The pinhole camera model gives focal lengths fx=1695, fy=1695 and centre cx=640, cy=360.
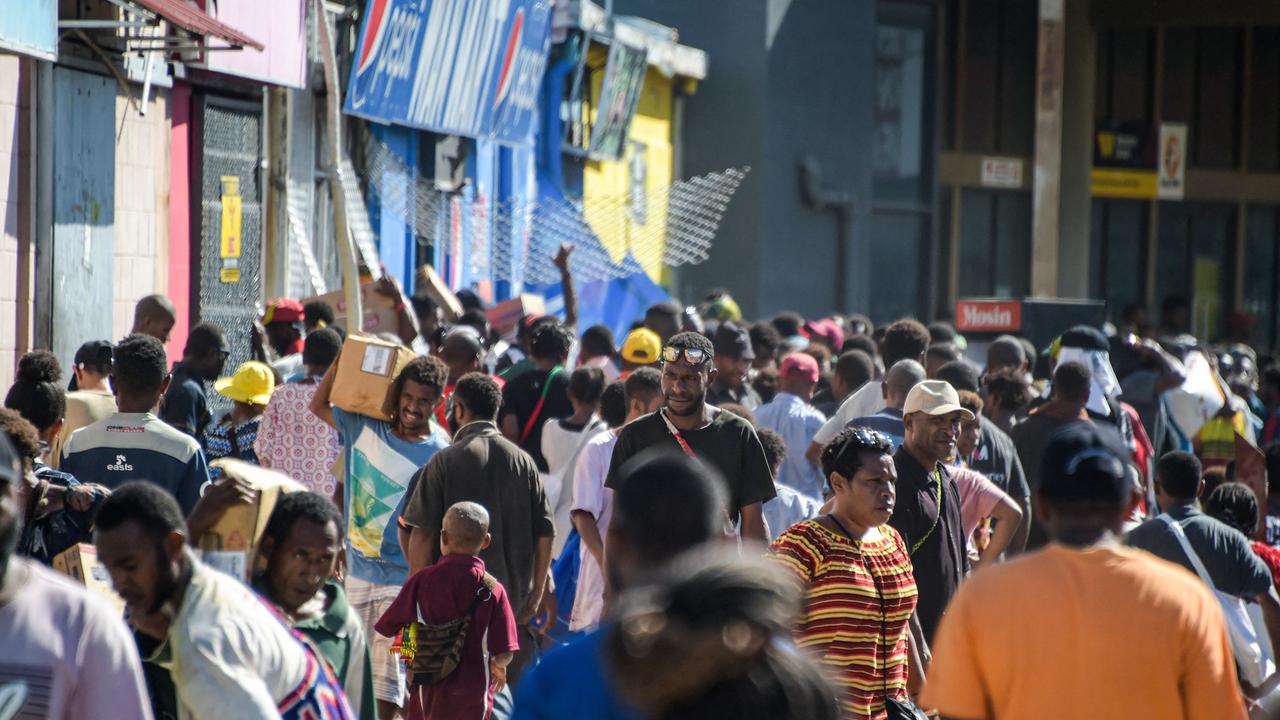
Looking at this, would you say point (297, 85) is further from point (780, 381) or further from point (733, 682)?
point (733, 682)

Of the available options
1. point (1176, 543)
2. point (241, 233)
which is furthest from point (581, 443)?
point (241, 233)

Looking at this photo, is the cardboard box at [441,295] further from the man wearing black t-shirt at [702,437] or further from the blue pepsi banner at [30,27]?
the man wearing black t-shirt at [702,437]

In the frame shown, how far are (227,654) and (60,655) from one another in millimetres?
351

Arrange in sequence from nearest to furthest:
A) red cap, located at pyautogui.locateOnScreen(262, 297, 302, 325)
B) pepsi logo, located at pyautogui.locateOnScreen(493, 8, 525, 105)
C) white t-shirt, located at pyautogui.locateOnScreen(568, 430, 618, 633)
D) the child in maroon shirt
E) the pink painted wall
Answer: the child in maroon shirt → white t-shirt, located at pyautogui.locateOnScreen(568, 430, 618, 633) → red cap, located at pyautogui.locateOnScreen(262, 297, 302, 325) → the pink painted wall → pepsi logo, located at pyautogui.locateOnScreen(493, 8, 525, 105)

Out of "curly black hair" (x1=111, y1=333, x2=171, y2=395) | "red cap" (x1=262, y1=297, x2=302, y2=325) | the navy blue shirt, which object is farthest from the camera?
"red cap" (x1=262, y1=297, x2=302, y2=325)

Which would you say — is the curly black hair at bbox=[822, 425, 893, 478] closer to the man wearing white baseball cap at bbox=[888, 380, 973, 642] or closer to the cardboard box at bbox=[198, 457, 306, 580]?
the man wearing white baseball cap at bbox=[888, 380, 973, 642]

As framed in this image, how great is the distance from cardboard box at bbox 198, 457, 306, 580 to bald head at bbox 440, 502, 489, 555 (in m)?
2.23

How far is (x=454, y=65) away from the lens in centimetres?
1520

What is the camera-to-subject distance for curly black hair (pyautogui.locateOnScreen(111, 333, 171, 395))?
5.80 metres

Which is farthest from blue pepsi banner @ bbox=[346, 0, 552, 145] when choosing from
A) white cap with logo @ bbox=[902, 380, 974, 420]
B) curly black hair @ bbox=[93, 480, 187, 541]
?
curly black hair @ bbox=[93, 480, 187, 541]

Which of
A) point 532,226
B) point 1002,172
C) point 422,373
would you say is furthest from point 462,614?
point 1002,172

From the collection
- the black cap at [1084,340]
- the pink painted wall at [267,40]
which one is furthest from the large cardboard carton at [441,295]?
the black cap at [1084,340]

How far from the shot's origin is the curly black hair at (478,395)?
6691 millimetres

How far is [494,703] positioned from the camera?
605 cm
